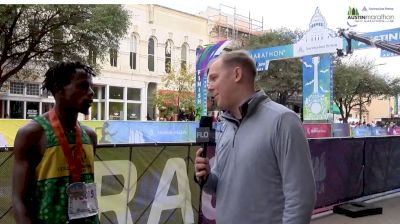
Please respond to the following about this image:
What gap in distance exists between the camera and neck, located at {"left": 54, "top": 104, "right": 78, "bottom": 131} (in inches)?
93.2

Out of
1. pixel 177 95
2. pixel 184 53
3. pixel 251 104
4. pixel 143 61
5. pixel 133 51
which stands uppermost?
pixel 184 53

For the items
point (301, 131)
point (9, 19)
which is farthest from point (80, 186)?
point (9, 19)

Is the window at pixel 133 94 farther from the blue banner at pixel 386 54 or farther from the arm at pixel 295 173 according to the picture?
the arm at pixel 295 173

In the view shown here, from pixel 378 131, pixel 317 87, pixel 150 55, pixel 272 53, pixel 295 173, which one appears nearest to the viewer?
pixel 295 173

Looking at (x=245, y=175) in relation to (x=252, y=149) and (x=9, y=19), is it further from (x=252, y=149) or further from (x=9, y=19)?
(x=9, y=19)

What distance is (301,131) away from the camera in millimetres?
2090

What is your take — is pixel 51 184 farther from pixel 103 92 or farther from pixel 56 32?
pixel 103 92

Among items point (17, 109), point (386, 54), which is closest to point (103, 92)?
point (17, 109)

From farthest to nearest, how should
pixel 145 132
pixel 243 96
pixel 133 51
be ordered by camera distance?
1. pixel 133 51
2. pixel 145 132
3. pixel 243 96

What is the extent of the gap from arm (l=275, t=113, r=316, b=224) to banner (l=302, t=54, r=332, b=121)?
65.2ft

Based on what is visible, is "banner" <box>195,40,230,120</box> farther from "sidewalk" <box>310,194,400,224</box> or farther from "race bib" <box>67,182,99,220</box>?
"race bib" <box>67,182,99,220</box>

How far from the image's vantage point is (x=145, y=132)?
1534 centimetres

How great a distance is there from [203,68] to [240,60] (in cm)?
1835

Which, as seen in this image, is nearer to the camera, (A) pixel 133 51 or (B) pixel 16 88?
(B) pixel 16 88
